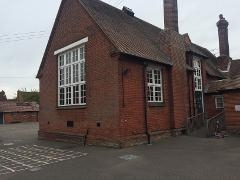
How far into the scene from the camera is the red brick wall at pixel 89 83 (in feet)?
50.4

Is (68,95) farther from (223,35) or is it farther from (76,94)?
(223,35)

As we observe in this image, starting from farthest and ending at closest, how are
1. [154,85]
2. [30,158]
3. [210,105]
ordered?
[210,105] < [154,85] < [30,158]

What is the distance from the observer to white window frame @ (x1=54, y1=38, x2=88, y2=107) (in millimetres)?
17630

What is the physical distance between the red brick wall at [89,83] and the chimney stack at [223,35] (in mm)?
18740

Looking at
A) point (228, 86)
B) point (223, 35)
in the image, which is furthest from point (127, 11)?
point (223, 35)

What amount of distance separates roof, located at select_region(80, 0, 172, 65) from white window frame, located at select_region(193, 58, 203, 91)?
11.7 feet

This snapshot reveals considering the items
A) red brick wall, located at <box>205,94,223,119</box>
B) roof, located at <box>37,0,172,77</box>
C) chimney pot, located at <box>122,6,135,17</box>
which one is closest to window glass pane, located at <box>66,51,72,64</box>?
roof, located at <box>37,0,172,77</box>

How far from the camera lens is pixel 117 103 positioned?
1486 centimetres

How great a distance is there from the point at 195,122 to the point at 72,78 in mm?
8723

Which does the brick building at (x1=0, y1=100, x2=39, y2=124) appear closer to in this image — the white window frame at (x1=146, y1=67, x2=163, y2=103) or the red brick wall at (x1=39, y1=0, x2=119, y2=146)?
the red brick wall at (x1=39, y1=0, x2=119, y2=146)

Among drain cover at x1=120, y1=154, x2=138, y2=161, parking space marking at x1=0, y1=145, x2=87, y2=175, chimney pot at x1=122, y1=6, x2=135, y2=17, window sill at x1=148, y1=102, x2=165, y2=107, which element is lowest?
parking space marking at x1=0, y1=145, x2=87, y2=175

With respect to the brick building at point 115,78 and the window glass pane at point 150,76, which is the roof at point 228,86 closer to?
the brick building at point 115,78

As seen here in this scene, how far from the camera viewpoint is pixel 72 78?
1842cm

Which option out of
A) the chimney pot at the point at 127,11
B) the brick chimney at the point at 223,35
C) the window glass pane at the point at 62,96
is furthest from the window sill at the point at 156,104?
the brick chimney at the point at 223,35
